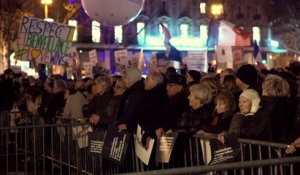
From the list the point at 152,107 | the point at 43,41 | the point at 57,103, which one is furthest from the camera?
the point at 43,41

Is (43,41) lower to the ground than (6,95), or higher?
higher

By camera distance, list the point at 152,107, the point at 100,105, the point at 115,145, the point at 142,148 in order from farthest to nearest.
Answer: the point at 100,105 → the point at 152,107 → the point at 115,145 → the point at 142,148

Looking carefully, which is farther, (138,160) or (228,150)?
(138,160)

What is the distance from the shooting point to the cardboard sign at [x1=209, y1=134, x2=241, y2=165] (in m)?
5.92

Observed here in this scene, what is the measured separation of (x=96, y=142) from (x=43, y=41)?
5393 millimetres

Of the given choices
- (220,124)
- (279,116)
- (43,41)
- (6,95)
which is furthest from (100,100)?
(6,95)

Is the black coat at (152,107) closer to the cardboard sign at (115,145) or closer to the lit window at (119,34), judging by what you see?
the cardboard sign at (115,145)

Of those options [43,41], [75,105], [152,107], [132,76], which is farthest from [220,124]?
[43,41]

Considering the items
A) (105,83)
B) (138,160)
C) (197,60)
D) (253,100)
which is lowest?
(138,160)

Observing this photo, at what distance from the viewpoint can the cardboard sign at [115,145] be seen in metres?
7.51

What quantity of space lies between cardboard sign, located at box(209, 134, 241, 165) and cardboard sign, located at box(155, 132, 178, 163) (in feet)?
3.30

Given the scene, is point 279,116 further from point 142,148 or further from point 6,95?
point 6,95

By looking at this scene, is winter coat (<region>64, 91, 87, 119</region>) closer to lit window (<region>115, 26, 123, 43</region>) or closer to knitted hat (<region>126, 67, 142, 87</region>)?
knitted hat (<region>126, 67, 142, 87</region>)

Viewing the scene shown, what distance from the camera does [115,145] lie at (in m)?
7.63
